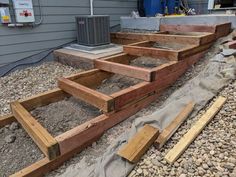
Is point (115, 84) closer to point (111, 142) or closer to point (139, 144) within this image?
point (111, 142)

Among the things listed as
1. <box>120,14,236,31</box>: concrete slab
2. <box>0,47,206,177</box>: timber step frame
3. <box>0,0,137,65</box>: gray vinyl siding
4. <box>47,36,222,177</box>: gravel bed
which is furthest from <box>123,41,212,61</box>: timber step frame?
<box>0,0,137,65</box>: gray vinyl siding

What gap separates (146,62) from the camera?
3.08 m

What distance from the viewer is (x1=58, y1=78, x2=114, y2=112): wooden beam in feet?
6.20

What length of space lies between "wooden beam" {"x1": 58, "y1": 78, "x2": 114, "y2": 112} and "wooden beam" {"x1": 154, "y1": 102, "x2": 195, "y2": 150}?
510mm

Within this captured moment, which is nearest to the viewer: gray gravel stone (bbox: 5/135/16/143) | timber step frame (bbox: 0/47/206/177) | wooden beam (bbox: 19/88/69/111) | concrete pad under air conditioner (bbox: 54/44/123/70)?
timber step frame (bbox: 0/47/206/177)

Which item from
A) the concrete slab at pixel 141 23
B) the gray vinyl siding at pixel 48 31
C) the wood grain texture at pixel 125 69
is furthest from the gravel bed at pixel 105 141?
the gray vinyl siding at pixel 48 31

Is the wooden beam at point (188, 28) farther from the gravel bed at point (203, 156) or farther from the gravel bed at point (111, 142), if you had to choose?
the gravel bed at point (203, 156)

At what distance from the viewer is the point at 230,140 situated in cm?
158

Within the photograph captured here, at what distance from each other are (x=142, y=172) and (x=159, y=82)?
113 centimetres

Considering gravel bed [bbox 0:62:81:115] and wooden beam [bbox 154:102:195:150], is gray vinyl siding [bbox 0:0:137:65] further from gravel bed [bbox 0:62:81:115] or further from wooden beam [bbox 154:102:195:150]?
wooden beam [bbox 154:102:195:150]

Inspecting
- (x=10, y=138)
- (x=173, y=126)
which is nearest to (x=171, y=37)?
(x=173, y=126)

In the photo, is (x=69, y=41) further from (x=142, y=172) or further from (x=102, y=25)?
(x=142, y=172)

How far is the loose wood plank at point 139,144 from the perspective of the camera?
151 cm

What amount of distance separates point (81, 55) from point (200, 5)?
3.01 m
